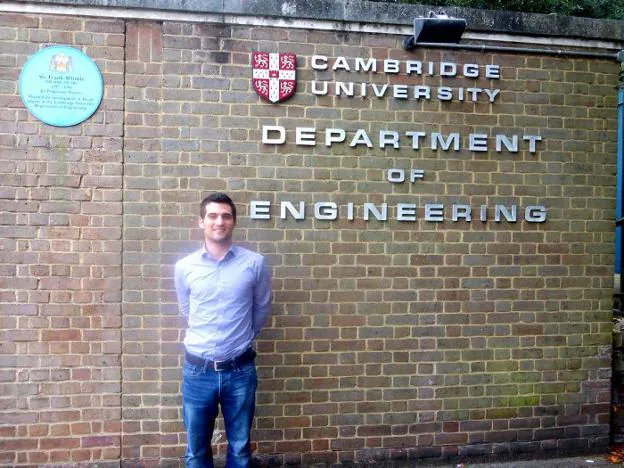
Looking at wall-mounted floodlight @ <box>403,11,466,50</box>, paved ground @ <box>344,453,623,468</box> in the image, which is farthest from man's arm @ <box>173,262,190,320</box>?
wall-mounted floodlight @ <box>403,11,466,50</box>

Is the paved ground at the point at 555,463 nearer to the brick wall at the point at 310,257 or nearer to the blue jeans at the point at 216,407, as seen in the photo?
the brick wall at the point at 310,257

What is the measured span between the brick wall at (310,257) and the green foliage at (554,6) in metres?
4.67

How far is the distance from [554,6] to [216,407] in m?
8.38

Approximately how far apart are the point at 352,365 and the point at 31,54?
3.16 m

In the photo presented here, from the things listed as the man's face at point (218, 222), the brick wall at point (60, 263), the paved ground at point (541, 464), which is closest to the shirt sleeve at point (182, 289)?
the man's face at point (218, 222)

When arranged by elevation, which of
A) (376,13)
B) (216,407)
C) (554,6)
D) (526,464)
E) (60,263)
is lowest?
(526,464)

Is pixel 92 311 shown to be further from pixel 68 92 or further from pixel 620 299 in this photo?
→ pixel 620 299

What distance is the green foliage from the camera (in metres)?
8.97

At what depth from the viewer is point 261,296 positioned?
3.78 meters

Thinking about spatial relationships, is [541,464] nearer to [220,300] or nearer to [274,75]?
[220,300]

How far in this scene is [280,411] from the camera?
4441 millimetres

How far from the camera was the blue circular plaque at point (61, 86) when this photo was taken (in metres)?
4.20

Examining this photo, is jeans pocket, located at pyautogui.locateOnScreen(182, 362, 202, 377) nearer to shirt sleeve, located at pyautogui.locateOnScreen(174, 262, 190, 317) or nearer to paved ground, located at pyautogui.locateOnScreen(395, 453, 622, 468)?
shirt sleeve, located at pyautogui.locateOnScreen(174, 262, 190, 317)

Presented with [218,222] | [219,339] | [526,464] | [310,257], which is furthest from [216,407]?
[526,464]
